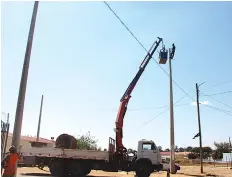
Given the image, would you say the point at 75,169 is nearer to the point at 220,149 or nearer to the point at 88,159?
the point at 88,159

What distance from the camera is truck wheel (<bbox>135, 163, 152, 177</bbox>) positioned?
20.5 meters

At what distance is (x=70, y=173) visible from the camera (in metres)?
21.1

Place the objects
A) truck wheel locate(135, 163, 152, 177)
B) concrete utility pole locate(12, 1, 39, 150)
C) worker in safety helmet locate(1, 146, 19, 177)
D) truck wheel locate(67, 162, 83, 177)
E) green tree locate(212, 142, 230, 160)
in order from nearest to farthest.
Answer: worker in safety helmet locate(1, 146, 19, 177) → concrete utility pole locate(12, 1, 39, 150) → truck wheel locate(135, 163, 152, 177) → truck wheel locate(67, 162, 83, 177) → green tree locate(212, 142, 230, 160)

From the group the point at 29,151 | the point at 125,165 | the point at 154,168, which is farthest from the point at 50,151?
the point at 154,168

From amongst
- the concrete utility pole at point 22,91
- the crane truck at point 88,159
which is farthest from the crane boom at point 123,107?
the concrete utility pole at point 22,91

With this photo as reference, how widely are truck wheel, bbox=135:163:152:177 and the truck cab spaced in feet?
0.99

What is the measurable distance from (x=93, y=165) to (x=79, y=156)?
1050mm

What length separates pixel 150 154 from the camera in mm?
21062

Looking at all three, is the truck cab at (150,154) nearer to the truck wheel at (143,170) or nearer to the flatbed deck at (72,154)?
the truck wheel at (143,170)

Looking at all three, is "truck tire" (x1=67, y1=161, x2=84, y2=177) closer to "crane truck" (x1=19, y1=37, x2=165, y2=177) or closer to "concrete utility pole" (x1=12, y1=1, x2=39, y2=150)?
"crane truck" (x1=19, y1=37, x2=165, y2=177)

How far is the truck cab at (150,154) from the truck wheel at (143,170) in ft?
0.99

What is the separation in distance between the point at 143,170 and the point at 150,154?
1.11 metres

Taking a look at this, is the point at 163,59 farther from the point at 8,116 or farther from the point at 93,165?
the point at 8,116

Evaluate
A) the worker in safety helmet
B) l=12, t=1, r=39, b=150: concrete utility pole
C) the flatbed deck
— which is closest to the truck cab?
the flatbed deck
